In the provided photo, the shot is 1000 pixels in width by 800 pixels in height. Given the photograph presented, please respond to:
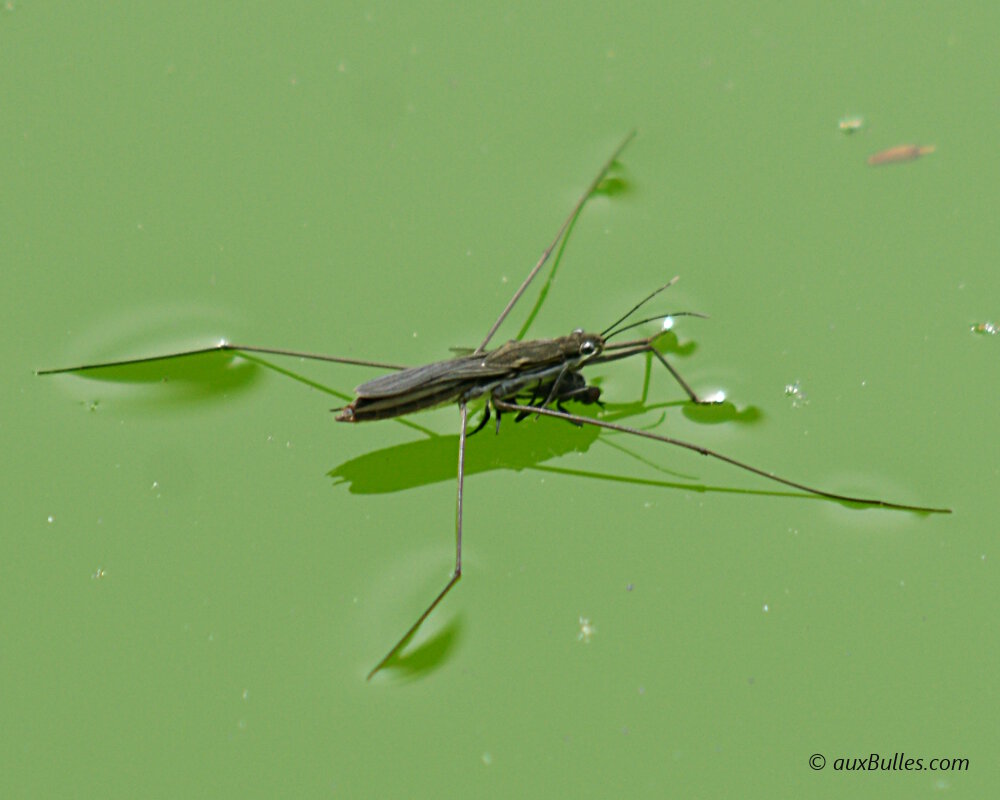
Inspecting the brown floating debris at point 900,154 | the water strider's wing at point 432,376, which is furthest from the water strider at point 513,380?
the brown floating debris at point 900,154

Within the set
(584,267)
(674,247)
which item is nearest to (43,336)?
(584,267)

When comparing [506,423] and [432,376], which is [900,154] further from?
[432,376]

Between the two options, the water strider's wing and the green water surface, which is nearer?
the green water surface

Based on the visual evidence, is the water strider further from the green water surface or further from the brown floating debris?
the brown floating debris

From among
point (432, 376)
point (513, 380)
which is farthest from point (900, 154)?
point (432, 376)

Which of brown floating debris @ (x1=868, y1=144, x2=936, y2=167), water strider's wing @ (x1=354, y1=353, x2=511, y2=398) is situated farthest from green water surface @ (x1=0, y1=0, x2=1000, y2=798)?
water strider's wing @ (x1=354, y1=353, x2=511, y2=398)

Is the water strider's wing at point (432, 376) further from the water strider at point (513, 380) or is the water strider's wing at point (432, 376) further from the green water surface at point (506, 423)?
the green water surface at point (506, 423)

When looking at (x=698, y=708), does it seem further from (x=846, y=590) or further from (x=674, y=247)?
(x=674, y=247)
